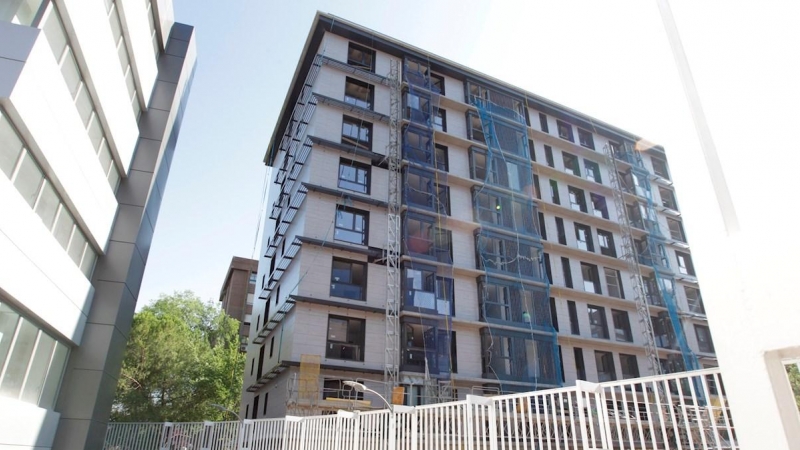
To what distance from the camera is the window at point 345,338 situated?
70.3 ft

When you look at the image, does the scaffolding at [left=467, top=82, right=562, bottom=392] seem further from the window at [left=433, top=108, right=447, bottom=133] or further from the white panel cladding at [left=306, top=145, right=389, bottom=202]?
the white panel cladding at [left=306, top=145, right=389, bottom=202]

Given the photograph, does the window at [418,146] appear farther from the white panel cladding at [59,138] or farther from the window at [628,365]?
the window at [628,365]

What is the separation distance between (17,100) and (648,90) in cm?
1055

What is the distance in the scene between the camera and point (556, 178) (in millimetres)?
31844

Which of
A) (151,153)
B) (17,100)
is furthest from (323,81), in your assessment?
(17,100)

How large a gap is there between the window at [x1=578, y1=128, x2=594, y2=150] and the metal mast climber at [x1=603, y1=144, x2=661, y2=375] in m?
1.03

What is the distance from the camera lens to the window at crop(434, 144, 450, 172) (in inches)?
1083

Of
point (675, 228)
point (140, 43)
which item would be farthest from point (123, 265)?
point (675, 228)

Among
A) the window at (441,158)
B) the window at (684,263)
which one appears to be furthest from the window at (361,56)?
the window at (684,263)

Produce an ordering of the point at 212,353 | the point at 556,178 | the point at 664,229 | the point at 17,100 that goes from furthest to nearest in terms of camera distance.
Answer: the point at 212,353 < the point at 664,229 < the point at 556,178 < the point at 17,100

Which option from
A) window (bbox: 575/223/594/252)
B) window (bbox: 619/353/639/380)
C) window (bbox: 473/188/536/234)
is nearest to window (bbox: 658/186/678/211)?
window (bbox: 575/223/594/252)

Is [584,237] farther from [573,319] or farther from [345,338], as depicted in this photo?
[345,338]

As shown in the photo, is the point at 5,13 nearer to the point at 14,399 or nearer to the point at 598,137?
the point at 14,399

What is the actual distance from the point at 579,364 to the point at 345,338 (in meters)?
13.4
